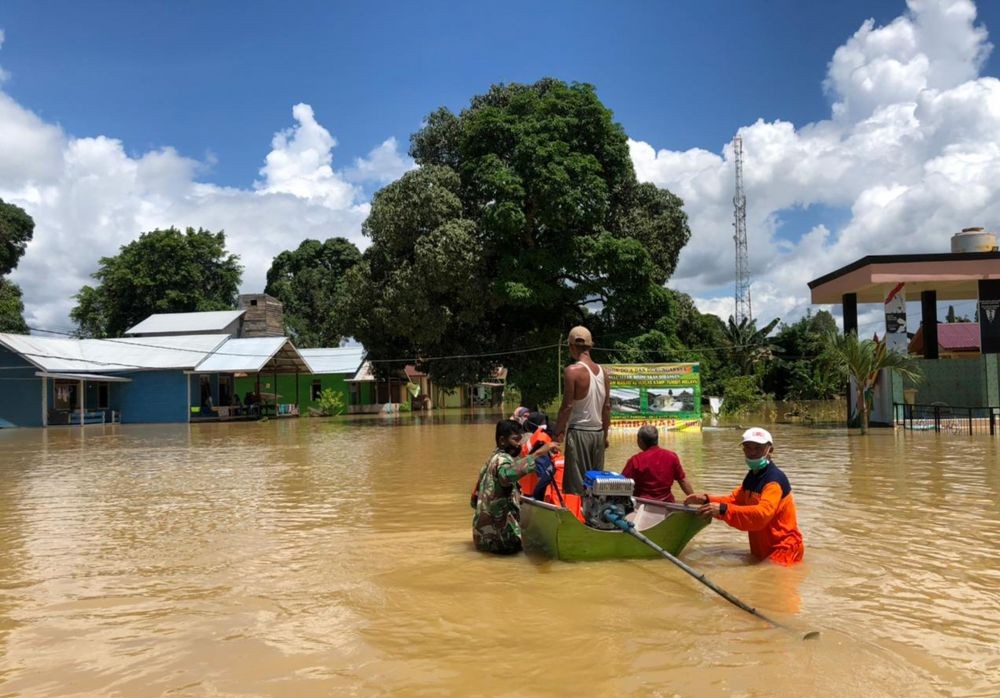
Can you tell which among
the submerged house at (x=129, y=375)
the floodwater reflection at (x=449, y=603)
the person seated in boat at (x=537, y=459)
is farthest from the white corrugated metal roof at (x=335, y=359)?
the person seated in boat at (x=537, y=459)

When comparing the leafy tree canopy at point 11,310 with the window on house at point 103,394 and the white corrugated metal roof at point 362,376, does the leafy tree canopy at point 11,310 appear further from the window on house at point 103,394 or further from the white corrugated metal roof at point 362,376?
the white corrugated metal roof at point 362,376

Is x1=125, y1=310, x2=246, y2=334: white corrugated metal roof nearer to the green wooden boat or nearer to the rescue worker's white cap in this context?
the green wooden boat

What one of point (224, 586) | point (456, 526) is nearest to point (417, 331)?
point (456, 526)

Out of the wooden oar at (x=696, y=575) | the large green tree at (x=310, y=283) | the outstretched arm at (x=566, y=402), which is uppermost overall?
the large green tree at (x=310, y=283)

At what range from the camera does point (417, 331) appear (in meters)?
30.0

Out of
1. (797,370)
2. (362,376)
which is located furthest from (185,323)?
(797,370)

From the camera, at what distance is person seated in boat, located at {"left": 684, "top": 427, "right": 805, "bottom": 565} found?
5.80m

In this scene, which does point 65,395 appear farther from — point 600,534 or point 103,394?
point 600,534

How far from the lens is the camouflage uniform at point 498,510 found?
665 centimetres

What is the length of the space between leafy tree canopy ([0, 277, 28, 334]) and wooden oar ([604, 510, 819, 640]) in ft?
147

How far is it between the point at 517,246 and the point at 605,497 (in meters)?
24.1

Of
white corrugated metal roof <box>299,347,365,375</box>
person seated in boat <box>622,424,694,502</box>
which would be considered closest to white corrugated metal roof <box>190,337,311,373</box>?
white corrugated metal roof <box>299,347,365,375</box>

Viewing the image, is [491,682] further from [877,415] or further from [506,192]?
[506,192]

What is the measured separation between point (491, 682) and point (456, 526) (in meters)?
4.34
